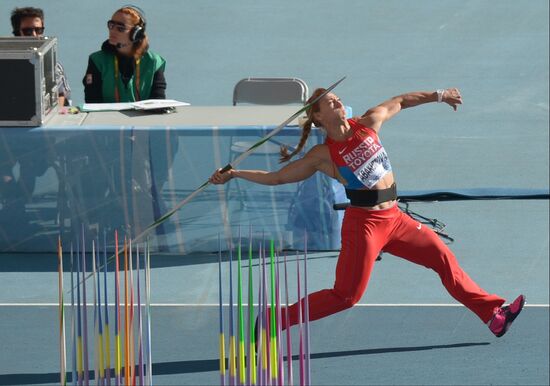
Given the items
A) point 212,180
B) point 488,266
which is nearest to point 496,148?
point 488,266

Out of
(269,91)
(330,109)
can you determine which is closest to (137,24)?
(269,91)

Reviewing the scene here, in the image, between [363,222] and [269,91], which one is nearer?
[363,222]

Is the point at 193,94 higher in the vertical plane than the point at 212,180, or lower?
lower

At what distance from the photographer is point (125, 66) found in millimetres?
11609

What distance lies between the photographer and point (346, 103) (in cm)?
1534

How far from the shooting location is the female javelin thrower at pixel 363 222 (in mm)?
8898

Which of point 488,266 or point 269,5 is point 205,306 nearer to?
point 488,266

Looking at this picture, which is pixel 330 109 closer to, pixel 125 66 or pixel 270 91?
pixel 125 66

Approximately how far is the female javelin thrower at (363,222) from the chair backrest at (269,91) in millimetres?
3382

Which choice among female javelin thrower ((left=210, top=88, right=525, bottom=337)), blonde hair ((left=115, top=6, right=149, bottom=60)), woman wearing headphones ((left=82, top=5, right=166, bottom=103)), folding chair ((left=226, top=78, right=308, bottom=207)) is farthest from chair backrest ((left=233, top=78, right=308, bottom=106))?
female javelin thrower ((left=210, top=88, right=525, bottom=337))

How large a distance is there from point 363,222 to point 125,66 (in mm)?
3432

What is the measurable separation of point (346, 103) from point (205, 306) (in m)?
5.53

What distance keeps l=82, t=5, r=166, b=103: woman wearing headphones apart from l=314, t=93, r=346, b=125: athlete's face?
2991mm

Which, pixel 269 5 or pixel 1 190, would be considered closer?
pixel 1 190
